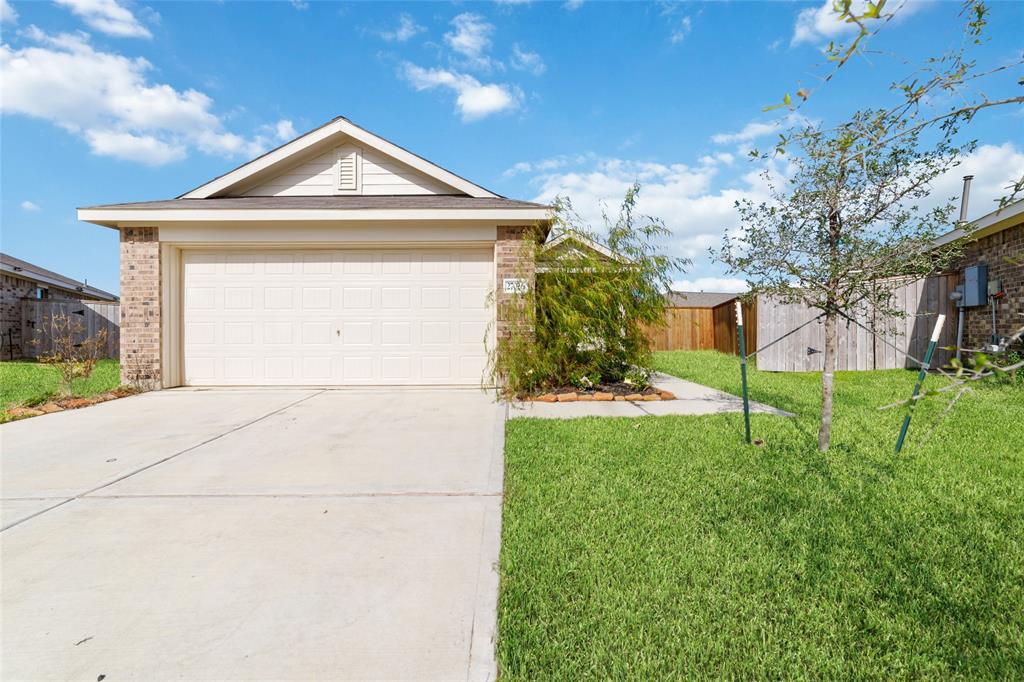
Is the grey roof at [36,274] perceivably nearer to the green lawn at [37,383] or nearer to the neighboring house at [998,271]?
the green lawn at [37,383]

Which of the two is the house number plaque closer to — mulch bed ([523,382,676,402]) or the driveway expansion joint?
mulch bed ([523,382,676,402])

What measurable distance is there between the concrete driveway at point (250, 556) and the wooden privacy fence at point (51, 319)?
40.2ft

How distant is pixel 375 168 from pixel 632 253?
5.06 meters

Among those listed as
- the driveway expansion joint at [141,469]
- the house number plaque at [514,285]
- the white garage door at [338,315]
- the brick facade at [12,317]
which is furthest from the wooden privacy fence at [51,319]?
the house number plaque at [514,285]

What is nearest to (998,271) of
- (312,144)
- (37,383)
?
(312,144)

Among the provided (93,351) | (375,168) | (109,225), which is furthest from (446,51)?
(93,351)

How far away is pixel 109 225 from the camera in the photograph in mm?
7668

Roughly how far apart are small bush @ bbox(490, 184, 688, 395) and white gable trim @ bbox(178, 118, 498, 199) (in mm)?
2194

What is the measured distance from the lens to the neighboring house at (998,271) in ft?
27.9

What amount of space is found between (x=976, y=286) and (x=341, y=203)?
12.2 meters

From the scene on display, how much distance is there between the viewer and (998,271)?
9.23m

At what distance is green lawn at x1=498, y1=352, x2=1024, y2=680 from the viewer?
172 centimetres

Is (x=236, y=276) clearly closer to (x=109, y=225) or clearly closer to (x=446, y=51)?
(x=109, y=225)

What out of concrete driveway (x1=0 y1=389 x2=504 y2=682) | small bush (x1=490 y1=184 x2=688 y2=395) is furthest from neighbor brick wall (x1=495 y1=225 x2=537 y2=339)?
concrete driveway (x1=0 y1=389 x2=504 y2=682)
